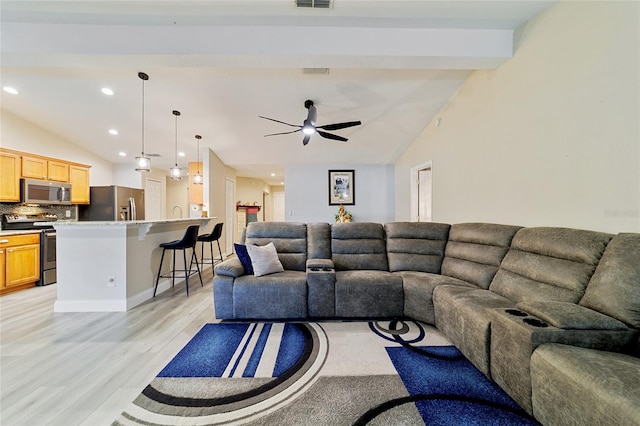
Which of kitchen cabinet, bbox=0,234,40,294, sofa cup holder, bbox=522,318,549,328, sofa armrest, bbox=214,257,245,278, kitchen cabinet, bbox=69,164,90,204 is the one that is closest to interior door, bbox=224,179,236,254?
kitchen cabinet, bbox=69,164,90,204

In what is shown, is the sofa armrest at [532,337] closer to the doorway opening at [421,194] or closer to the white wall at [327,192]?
the doorway opening at [421,194]

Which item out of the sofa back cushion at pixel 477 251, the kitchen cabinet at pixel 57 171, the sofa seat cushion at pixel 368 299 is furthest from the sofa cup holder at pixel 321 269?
the kitchen cabinet at pixel 57 171

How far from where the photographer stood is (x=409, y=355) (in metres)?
1.89

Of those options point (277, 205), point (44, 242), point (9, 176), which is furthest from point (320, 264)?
point (277, 205)

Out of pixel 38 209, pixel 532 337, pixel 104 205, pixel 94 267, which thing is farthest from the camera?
pixel 104 205

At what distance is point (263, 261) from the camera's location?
8.67 ft

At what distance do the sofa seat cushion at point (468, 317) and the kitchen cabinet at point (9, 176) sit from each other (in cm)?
613

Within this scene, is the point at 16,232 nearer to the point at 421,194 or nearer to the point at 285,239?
the point at 285,239

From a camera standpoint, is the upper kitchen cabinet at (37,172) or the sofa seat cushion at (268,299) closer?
the sofa seat cushion at (268,299)

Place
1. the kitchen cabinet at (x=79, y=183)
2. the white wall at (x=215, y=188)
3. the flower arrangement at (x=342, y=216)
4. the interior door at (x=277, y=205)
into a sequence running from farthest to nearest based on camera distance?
1. the interior door at (x=277, y=205)
2. the flower arrangement at (x=342, y=216)
3. the white wall at (x=215, y=188)
4. the kitchen cabinet at (x=79, y=183)

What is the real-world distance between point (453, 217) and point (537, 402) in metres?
2.71

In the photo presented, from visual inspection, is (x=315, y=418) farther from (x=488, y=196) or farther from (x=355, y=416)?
(x=488, y=196)

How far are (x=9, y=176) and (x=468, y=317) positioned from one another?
6328 millimetres

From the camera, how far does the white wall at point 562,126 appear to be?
5.43ft
